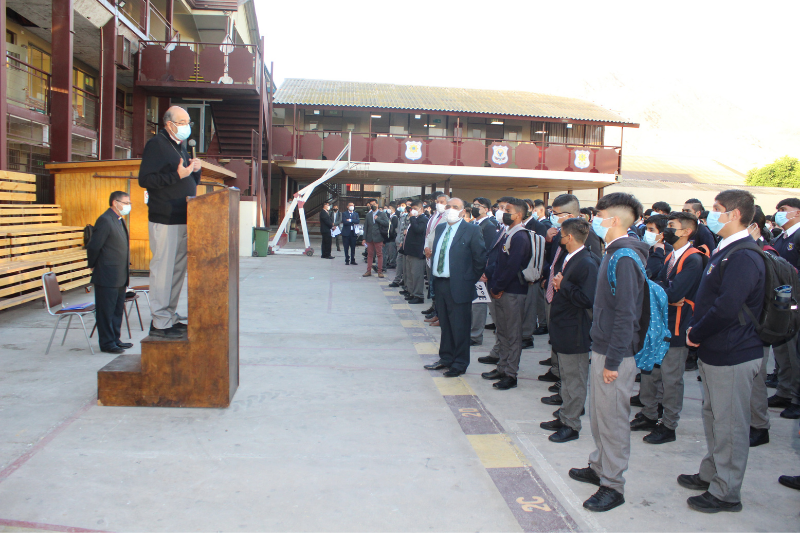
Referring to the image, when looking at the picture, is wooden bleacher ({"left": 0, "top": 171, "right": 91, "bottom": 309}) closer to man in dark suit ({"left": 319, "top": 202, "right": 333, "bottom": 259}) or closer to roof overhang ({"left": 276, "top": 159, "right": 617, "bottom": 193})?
man in dark suit ({"left": 319, "top": 202, "right": 333, "bottom": 259})

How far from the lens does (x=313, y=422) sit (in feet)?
14.6

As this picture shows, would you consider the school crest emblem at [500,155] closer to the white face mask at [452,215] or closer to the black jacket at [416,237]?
the black jacket at [416,237]

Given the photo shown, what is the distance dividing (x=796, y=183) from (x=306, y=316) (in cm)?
5299

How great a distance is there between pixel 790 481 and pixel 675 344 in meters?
1.22

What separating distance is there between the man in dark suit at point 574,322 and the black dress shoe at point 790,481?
1326mm

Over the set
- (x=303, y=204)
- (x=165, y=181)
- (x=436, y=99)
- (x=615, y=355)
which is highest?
(x=436, y=99)

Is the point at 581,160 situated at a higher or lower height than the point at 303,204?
higher

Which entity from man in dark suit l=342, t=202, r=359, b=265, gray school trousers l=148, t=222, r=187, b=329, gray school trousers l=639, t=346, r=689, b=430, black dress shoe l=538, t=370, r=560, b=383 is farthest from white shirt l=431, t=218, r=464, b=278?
man in dark suit l=342, t=202, r=359, b=265

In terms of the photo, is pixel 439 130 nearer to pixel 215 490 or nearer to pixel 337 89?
pixel 337 89

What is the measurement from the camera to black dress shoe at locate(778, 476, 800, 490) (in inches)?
143

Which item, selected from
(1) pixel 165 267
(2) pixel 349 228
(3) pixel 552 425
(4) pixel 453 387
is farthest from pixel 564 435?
(2) pixel 349 228

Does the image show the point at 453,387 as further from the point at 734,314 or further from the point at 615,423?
the point at 734,314

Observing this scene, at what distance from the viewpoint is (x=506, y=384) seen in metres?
5.64

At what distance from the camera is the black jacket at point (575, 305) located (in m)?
4.36
